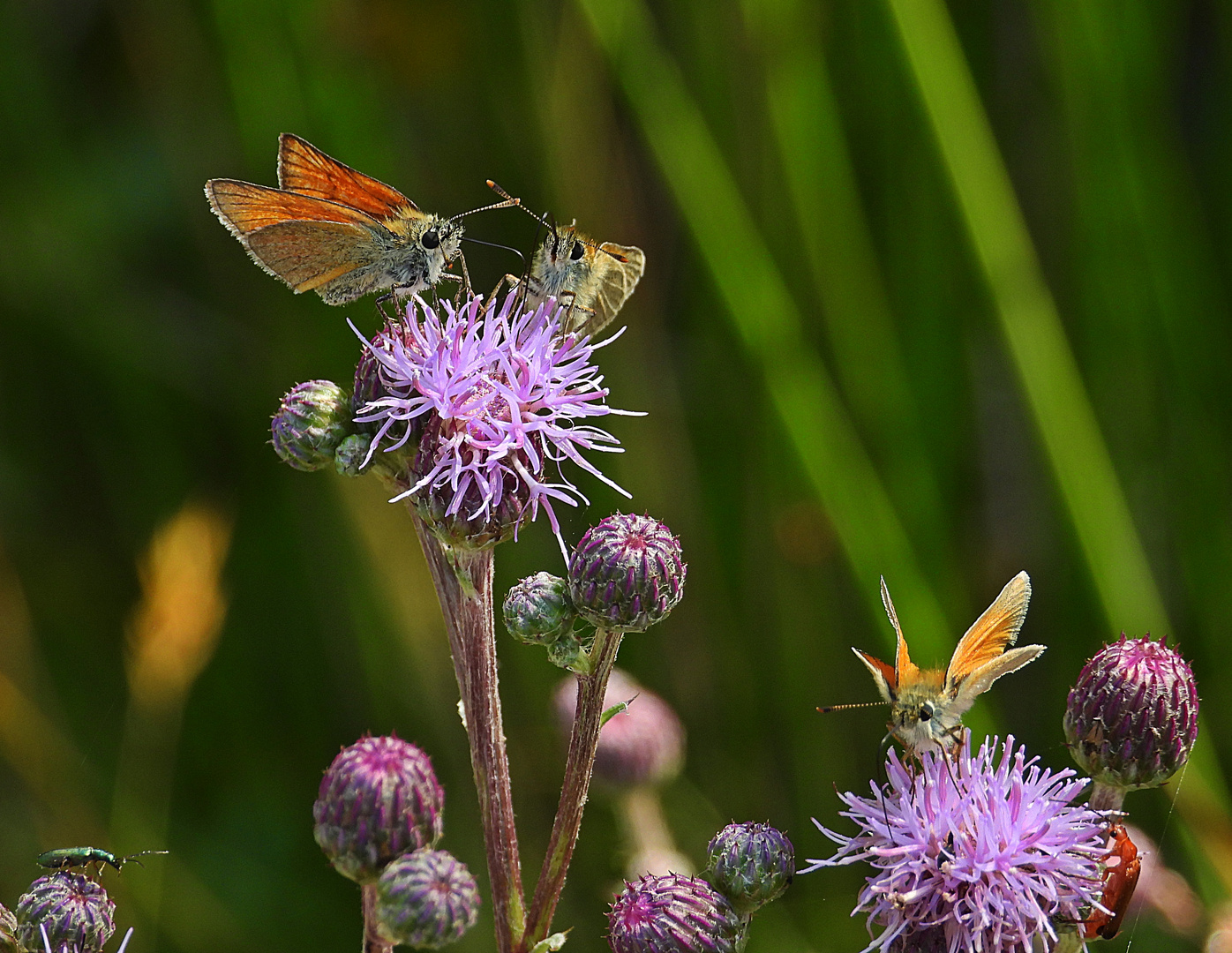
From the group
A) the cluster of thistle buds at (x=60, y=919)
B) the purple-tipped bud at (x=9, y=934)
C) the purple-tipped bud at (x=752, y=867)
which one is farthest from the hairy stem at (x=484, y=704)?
the purple-tipped bud at (x=9, y=934)

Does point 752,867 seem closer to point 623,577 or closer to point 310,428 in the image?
point 623,577

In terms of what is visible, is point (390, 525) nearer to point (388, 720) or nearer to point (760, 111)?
point (388, 720)

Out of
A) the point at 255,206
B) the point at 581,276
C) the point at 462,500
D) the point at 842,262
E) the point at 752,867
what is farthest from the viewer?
the point at 842,262

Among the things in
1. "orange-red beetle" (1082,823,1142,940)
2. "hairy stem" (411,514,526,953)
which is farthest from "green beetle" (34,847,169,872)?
"orange-red beetle" (1082,823,1142,940)

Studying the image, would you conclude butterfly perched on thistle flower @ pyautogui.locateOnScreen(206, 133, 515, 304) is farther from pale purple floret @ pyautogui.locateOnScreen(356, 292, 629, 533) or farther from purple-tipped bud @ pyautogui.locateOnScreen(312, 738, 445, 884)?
purple-tipped bud @ pyautogui.locateOnScreen(312, 738, 445, 884)

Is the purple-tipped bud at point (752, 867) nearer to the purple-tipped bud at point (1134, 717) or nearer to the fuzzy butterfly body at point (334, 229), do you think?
the purple-tipped bud at point (1134, 717)

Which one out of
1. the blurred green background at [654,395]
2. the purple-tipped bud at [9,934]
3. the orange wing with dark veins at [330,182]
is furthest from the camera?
the blurred green background at [654,395]

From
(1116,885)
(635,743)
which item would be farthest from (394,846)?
(635,743)
